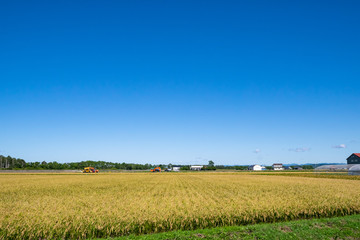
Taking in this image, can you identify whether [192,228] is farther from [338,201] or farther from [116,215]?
[338,201]

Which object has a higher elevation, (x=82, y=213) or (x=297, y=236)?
(x=82, y=213)

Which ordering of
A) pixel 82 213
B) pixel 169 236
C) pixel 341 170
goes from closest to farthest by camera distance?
pixel 169 236
pixel 82 213
pixel 341 170

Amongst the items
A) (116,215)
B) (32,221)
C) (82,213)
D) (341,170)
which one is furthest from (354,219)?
(341,170)

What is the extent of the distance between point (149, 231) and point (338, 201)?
46.9 feet

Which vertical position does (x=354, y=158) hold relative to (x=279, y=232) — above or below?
above

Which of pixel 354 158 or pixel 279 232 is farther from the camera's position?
pixel 354 158

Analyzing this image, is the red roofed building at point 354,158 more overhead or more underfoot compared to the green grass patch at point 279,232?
more overhead

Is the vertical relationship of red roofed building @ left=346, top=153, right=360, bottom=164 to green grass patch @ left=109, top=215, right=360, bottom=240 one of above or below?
above

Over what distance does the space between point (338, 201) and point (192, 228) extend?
12145mm

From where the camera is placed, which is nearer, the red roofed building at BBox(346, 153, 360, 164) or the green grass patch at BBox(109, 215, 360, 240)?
the green grass patch at BBox(109, 215, 360, 240)

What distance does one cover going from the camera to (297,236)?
1127cm

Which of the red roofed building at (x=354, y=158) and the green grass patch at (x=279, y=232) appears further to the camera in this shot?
the red roofed building at (x=354, y=158)

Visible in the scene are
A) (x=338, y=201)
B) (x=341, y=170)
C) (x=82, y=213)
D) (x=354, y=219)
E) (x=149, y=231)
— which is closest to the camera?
(x=149, y=231)

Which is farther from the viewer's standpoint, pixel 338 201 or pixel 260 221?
pixel 338 201
